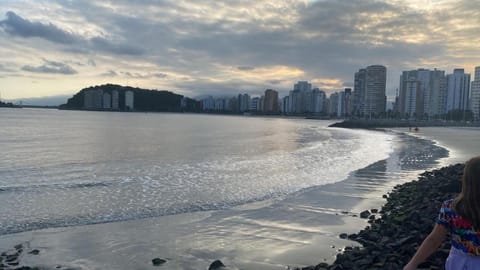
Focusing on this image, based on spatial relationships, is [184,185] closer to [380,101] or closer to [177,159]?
[177,159]

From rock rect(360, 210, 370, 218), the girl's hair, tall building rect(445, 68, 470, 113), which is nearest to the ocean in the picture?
rock rect(360, 210, 370, 218)

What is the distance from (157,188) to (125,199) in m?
2.37

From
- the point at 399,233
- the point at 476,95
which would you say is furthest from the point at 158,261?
the point at 476,95

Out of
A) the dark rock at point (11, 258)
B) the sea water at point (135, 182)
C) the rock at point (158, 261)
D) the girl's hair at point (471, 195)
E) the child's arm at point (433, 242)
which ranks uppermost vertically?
the girl's hair at point (471, 195)

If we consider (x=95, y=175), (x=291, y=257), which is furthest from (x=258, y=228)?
(x=95, y=175)

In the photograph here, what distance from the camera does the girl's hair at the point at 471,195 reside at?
2.56 meters

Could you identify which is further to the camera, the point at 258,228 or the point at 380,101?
the point at 380,101

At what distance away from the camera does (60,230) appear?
10.1 metres

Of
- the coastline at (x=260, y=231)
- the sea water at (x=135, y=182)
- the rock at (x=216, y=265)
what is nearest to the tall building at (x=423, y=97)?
the sea water at (x=135, y=182)

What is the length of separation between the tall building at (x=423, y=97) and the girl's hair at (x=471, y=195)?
636 ft

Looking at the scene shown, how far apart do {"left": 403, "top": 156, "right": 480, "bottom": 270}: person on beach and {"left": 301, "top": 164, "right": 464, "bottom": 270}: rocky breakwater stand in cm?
344

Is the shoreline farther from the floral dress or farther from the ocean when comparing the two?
the floral dress

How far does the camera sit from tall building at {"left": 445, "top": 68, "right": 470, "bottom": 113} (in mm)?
173625

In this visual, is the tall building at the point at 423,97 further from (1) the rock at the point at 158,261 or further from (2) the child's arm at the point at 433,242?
(2) the child's arm at the point at 433,242
